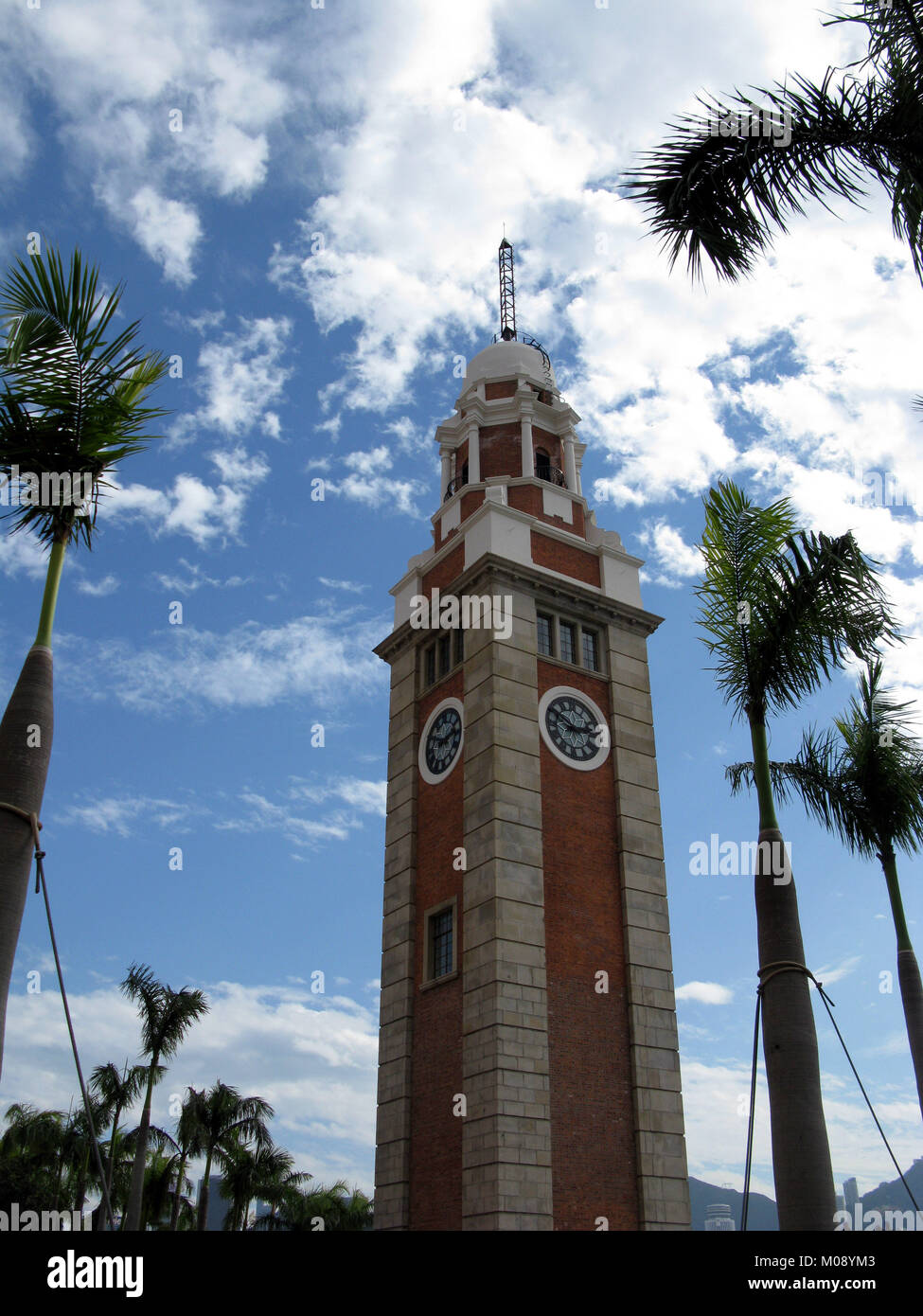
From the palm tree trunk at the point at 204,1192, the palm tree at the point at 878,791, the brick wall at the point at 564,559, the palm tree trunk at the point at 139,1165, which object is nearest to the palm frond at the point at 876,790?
the palm tree at the point at 878,791

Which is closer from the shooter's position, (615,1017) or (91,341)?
(91,341)

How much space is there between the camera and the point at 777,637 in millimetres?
13711

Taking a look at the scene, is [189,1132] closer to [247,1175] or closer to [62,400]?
→ [247,1175]

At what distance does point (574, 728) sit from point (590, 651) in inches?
108

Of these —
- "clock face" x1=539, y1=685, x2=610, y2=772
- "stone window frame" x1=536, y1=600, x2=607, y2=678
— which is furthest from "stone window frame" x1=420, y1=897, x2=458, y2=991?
"stone window frame" x1=536, y1=600, x2=607, y2=678

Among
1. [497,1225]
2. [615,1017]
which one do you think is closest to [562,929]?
[615,1017]

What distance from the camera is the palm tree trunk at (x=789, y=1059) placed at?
36.2 ft

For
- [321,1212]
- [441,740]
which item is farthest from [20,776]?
[321,1212]

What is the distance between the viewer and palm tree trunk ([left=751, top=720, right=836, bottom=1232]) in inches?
434

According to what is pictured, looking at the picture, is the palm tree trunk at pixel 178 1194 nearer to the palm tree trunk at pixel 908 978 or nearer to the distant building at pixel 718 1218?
the distant building at pixel 718 1218

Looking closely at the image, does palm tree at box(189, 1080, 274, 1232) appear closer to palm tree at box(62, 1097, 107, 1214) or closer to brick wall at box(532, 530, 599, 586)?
palm tree at box(62, 1097, 107, 1214)

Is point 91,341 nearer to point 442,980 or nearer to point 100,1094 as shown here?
point 442,980
